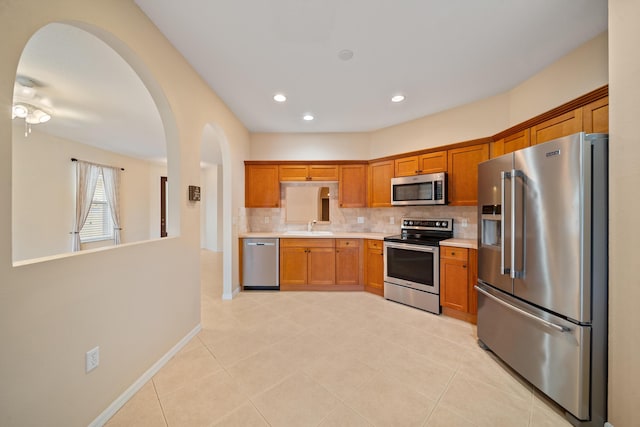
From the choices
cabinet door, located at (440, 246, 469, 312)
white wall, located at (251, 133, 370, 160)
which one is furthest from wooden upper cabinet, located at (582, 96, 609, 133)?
white wall, located at (251, 133, 370, 160)

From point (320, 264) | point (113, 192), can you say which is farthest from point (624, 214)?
point (113, 192)

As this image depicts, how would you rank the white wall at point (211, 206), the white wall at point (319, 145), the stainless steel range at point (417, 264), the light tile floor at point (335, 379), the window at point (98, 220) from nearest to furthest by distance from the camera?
the light tile floor at point (335, 379) → the stainless steel range at point (417, 264) → the white wall at point (319, 145) → the window at point (98, 220) → the white wall at point (211, 206)

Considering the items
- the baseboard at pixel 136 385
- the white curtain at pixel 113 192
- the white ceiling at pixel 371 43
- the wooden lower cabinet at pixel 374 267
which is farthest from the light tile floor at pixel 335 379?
the white curtain at pixel 113 192

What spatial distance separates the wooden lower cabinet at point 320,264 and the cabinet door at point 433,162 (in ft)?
4.75

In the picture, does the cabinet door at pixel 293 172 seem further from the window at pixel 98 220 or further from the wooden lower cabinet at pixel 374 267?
the window at pixel 98 220

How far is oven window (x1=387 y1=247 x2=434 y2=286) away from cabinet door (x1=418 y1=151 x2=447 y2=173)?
46.3 inches

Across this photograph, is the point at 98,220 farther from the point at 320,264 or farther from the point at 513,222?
the point at 513,222

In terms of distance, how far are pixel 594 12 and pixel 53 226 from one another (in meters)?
7.58

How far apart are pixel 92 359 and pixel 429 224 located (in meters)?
3.71

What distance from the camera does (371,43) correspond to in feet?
6.64

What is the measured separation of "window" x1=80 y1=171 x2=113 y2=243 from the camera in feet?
16.9

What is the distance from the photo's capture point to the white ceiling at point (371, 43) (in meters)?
1.68

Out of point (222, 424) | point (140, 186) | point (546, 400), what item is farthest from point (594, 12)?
point (140, 186)

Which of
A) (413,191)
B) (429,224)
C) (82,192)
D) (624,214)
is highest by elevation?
(82,192)
